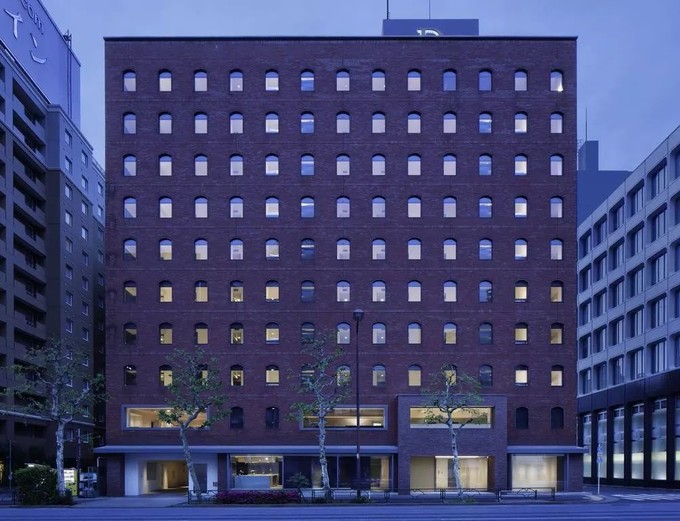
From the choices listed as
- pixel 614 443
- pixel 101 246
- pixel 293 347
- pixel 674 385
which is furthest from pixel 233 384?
pixel 101 246

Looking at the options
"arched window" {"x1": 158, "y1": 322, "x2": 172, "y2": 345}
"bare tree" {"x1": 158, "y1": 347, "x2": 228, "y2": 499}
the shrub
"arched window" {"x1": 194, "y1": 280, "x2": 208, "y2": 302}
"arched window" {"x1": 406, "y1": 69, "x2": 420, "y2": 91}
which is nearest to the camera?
the shrub

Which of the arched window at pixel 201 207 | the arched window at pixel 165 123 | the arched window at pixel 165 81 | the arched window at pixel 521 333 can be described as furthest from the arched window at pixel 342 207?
the arched window at pixel 165 81

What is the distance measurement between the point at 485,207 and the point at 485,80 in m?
9.77

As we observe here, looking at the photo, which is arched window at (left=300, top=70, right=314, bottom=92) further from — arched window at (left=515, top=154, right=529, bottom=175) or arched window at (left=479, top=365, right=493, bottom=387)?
arched window at (left=479, top=365, right=493, bottom=387)

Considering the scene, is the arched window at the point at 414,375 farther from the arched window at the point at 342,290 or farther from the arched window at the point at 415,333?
the arched window at the point at 342,290

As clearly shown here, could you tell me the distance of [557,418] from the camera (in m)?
58.9

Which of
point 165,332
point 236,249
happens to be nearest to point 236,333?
point 165,332

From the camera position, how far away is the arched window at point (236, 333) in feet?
196

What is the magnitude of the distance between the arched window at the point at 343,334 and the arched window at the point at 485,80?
20.7m

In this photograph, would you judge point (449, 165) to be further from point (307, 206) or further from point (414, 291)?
point (307, 206)

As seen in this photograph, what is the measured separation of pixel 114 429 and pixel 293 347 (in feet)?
46.5

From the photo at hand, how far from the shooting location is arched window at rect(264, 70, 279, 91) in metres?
61.6

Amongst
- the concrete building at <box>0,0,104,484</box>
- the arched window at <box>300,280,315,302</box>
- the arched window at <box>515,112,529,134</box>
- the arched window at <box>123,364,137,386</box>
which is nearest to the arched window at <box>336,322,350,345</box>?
the arched window at <box>300,280,315,302</box>

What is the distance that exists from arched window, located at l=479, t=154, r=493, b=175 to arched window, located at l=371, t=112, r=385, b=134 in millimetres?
7718
